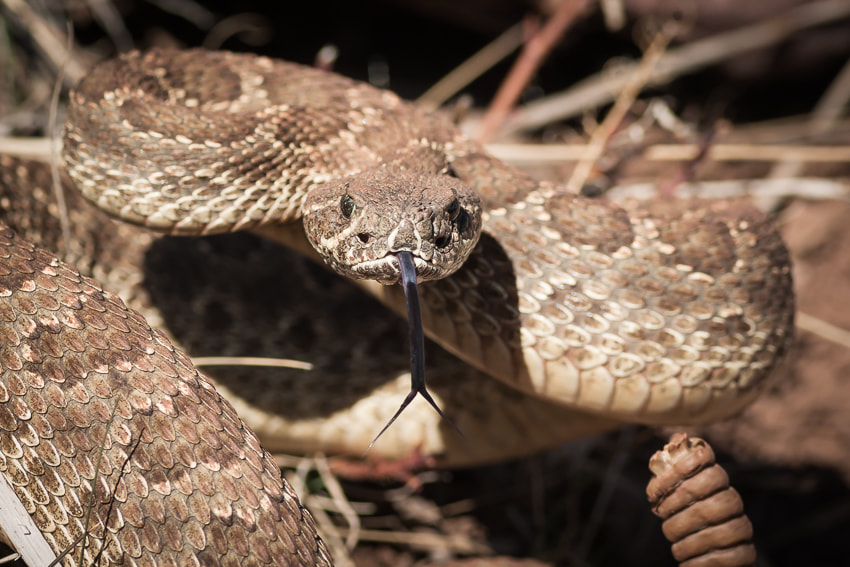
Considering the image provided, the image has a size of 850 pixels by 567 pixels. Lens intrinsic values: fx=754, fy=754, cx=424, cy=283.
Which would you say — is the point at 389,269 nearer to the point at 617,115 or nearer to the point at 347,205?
the point at 347,205

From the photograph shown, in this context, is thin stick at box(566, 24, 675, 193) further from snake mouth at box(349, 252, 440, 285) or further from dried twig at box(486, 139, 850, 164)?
snake mouth at box(349, 252, 440, 285)

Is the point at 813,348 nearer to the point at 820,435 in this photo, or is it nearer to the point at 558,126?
the point at 820,435

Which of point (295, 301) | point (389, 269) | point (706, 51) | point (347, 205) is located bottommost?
point (295, 301)

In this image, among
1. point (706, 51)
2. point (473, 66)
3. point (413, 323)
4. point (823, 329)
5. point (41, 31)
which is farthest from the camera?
point (473, 66)

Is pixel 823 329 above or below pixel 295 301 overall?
above

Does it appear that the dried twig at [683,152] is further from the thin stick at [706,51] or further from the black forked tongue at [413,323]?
the black forked tongue at [413,323]

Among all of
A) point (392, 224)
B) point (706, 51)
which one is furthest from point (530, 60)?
point (392, 224)

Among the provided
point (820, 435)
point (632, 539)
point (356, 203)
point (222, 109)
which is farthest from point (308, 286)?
point (820, 435)

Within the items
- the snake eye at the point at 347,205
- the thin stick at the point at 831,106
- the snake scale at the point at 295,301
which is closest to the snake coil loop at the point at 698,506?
the snake scale at the point at 295,301
